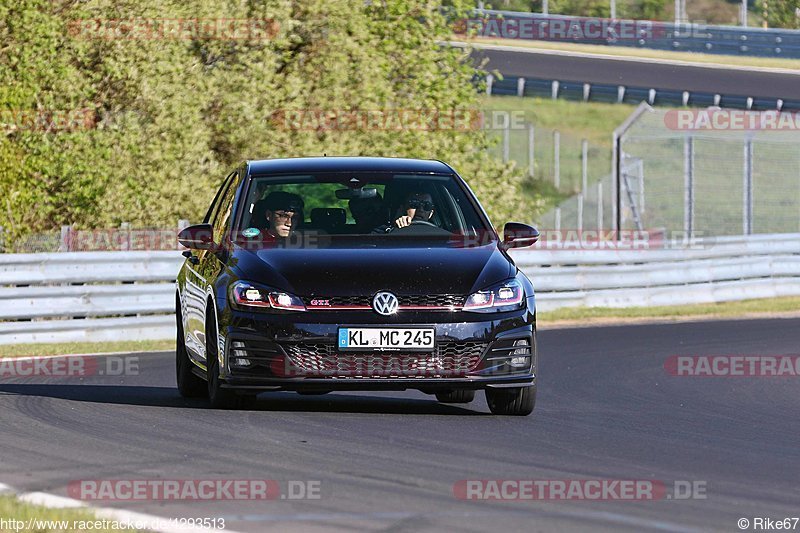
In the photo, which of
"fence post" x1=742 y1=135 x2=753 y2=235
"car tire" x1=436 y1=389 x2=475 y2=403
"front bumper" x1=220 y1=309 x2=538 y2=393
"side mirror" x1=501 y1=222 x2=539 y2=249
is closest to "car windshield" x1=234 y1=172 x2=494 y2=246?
"side mirror" x1=501 y1=222 x2=539 y2=249

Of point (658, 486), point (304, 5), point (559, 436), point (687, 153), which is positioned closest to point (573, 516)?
point (658, 486)

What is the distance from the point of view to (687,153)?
87.3 feet

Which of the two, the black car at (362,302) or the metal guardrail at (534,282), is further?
the metal guardrail at (534,282)

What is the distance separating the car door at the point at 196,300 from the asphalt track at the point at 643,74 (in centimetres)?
3719

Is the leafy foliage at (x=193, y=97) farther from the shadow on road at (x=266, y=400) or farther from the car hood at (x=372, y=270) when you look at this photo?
the car hood at (x=372, y=270)

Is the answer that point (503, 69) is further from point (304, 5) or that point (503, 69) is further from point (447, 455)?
point (447, 455)

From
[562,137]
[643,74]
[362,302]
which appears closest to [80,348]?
[362,302]

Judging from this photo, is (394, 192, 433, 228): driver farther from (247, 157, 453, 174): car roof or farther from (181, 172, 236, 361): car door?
(181, 172, 236, 361): car door

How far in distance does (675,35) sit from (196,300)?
47.7 metres

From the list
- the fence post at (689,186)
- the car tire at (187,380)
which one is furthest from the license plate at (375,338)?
the fence post at (689,186)

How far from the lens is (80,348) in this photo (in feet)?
57.5

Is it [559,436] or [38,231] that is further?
[38,231]

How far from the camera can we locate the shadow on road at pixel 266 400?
10.7 meters

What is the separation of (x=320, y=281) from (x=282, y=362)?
521mm
